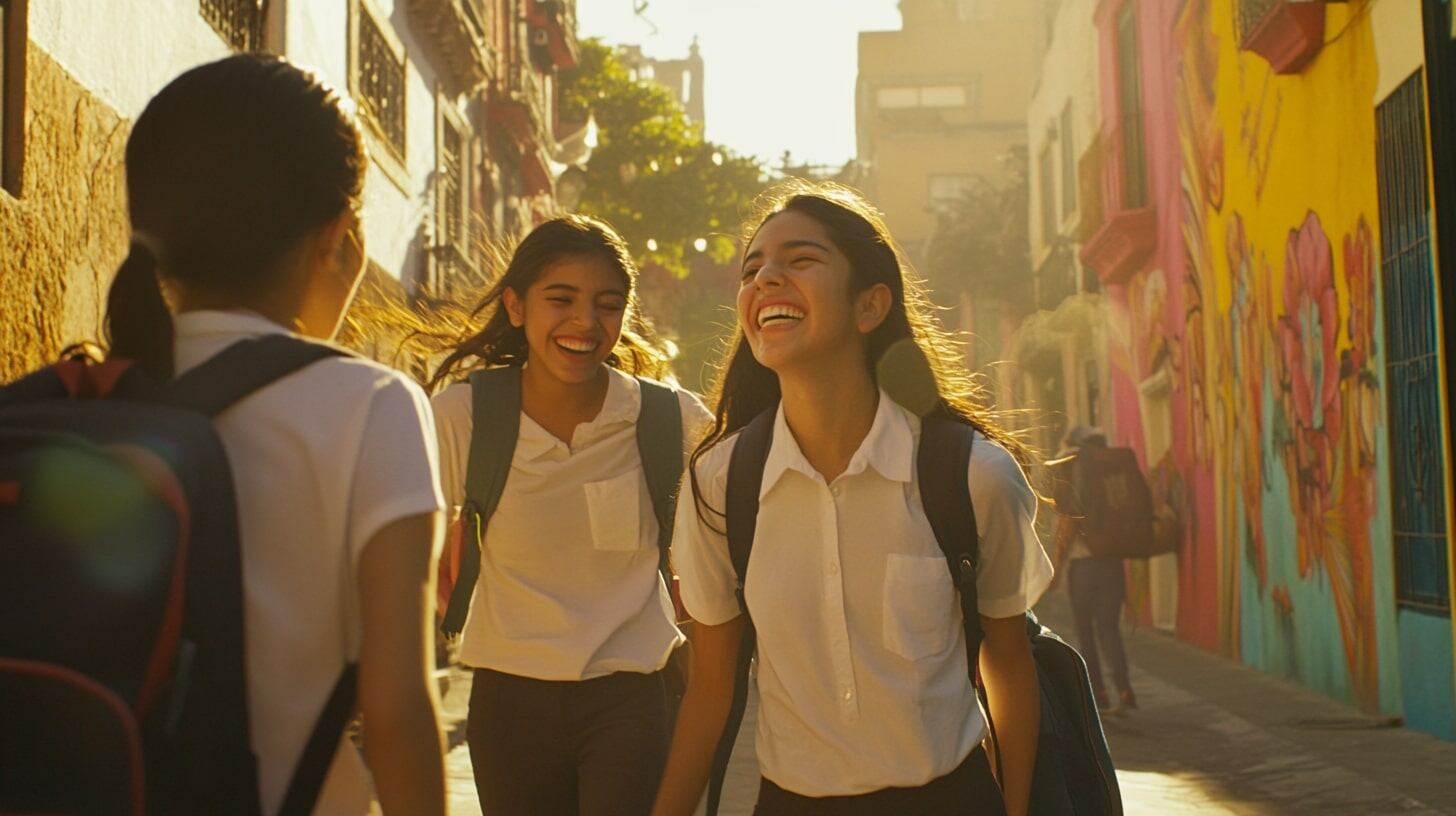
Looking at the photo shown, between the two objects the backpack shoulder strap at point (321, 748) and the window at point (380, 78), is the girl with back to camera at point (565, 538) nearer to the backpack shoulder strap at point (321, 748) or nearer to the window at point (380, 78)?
the backpack shoulder strap at point (321, 748)

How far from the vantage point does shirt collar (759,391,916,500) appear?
331 cm

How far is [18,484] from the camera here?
68.0 inches

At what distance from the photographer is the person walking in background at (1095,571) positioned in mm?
11180

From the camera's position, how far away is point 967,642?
10.9 feet

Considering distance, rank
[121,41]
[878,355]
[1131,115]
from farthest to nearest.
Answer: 1. [1131,115]
2. [121,41]
3. [878,355]

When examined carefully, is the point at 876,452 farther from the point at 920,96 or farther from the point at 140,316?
the point at 920,96

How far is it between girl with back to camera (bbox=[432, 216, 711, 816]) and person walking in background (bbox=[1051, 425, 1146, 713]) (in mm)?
6551

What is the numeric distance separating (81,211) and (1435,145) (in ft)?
20.4

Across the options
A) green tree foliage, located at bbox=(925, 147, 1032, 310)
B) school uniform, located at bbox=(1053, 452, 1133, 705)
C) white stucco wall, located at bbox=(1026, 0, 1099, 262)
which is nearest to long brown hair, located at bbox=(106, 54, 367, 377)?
school uniform, located at bbox=(1053, 452, 1133, 705)

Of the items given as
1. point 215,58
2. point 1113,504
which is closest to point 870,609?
point 215,58

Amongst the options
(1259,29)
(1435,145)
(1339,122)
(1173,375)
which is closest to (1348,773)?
(1435,145)

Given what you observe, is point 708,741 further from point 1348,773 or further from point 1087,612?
point 1087,612

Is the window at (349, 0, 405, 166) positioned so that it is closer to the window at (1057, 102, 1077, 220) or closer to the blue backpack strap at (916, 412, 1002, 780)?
the window at (1057, 102, 1077, 220)

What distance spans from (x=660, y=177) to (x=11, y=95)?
1194 inches
